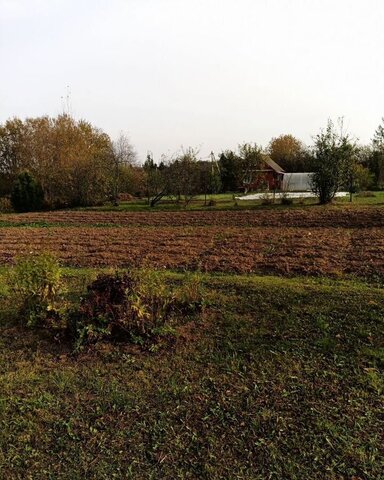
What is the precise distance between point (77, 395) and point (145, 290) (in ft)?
5.14

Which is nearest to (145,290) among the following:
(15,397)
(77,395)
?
(77,395)

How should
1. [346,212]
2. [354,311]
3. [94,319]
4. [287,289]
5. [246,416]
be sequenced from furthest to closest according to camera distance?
[346,212], [287,289], [354,311], [94,319], [246,416]

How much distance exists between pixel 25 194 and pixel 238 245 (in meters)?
23.7

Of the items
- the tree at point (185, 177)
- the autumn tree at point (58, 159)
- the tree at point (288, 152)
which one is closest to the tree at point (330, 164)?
the tree at point (185, 177)

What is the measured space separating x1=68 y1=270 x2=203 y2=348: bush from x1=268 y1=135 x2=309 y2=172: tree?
170 feet

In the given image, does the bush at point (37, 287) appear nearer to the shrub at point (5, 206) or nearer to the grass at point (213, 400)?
the grass at point (213, 400)

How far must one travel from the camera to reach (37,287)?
210 inches

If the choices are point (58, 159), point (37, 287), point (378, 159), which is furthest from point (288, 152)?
point (37, 287)

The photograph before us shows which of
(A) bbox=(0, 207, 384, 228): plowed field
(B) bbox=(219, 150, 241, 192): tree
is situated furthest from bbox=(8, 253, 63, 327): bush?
(B) bbox=(219, 150, 241, 192): tree

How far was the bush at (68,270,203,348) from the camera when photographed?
491cm

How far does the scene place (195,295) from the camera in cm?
581

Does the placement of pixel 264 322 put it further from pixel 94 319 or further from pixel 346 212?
pixel 346 212

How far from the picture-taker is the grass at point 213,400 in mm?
3047

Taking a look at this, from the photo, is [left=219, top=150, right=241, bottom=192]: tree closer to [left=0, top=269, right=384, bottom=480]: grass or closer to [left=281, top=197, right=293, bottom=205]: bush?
[left=281, top=197, right=293, bottom=205]: bush
